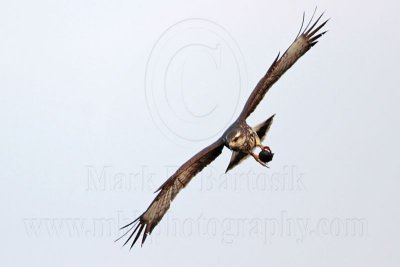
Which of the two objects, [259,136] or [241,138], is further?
[259,136]

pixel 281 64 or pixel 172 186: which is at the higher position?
pixel 281 64

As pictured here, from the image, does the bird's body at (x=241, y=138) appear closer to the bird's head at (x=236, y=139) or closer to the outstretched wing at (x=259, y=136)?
the bird's head at (x=236, y=139)

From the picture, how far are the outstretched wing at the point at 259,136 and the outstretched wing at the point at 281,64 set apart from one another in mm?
203

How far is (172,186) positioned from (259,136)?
3.09 feet

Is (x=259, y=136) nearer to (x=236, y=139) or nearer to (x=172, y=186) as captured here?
(x=236, y=139)

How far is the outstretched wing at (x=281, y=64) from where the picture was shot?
928cm

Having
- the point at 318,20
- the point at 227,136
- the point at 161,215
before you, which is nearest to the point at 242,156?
the point at 227,136

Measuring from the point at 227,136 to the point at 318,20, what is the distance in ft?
5.17

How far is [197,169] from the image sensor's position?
30.5ft

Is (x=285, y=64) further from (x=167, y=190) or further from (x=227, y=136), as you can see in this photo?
(x=167, y=190)

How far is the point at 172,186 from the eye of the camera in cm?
926

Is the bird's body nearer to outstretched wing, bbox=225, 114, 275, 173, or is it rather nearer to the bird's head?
the bird's head

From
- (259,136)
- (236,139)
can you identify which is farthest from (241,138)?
(259,136)

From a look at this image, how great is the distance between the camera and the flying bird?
9211 mm
